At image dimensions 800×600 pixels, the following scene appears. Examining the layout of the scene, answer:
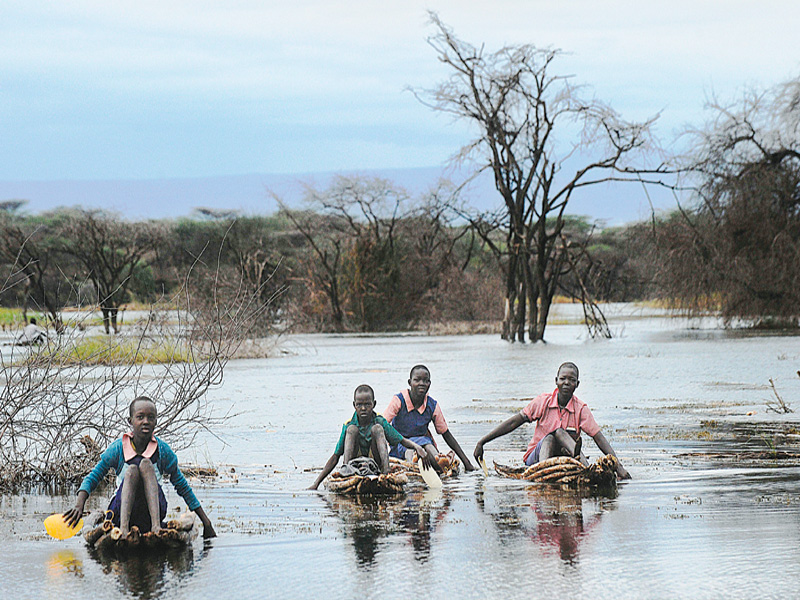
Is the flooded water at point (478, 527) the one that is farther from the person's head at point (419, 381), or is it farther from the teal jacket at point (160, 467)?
the person's head at point (419, 381)

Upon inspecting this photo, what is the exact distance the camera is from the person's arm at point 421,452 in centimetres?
997

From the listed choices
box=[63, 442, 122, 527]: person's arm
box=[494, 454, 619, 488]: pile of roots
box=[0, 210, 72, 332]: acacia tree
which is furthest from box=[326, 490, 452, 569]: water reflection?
box=[0, 210, 72, 332]: acacia tree

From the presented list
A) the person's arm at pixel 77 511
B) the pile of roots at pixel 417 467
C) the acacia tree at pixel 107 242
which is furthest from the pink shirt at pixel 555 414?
the acacia tree at pixel 107 242

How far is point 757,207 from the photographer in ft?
119

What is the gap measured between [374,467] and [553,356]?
19099 mm

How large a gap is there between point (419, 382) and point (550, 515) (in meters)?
2.09

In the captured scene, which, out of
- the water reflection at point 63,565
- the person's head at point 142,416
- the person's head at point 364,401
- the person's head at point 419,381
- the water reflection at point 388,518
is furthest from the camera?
the person's head at point 419,381

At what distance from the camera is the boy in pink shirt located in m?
10.3

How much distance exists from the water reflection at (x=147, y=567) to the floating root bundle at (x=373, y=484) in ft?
6.83

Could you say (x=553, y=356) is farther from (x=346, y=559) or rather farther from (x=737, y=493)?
(x=346, y=559)

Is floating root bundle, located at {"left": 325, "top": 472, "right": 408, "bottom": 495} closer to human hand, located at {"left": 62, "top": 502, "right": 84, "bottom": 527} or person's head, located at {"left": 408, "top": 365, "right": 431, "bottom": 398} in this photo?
person's head, located at {"left": 408, "top": 365, "right": 431, "bottom": 398}

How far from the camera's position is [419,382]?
10539 millimetres

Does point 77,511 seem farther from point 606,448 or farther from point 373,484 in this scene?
point 606,448

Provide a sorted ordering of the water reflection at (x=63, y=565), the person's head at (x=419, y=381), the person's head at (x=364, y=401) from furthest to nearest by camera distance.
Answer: the person's head at (x=419, y=381) → the person's head at (x=364, y=401) → the water reflection at (x=63, y=565)
